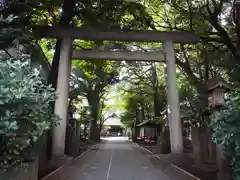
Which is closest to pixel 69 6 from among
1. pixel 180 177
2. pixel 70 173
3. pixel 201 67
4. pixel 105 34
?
pixel 105 34

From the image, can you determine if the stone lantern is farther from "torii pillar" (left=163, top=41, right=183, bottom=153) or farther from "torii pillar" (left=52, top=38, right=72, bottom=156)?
"torii pillar" (left=52, top=38, right=72, bottom=156)

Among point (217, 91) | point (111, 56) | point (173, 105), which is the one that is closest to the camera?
point (217, 91)

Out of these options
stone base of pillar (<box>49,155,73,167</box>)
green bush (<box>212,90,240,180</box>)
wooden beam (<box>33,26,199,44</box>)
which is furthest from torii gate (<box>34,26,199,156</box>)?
green bush (<box>212,90,240,180</box>)

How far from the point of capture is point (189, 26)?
51.6ft

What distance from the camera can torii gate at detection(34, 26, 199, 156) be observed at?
11336 millimetres

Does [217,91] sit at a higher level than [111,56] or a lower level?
lower

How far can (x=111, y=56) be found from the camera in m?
13.1

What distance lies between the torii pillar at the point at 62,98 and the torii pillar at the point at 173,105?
169 inches

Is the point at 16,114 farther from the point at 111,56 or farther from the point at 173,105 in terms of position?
the point at 111,56

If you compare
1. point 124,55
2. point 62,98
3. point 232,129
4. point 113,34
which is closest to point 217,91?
point 232,129

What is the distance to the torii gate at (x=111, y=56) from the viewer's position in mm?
11336

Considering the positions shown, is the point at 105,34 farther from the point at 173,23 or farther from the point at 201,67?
the point at 201,67

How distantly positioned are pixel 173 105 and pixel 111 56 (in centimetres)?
351

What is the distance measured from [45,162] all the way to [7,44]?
519 centimetres
